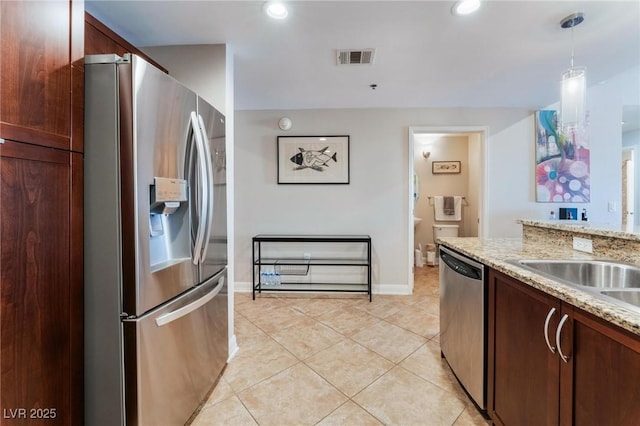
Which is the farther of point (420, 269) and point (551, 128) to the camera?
point (420, 269)

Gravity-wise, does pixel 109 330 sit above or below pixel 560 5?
below

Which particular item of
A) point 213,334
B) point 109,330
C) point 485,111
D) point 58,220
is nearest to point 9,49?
point 58,220

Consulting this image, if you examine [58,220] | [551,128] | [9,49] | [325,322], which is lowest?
[325,322]

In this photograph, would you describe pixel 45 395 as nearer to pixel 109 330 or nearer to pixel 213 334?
pixel 109 330

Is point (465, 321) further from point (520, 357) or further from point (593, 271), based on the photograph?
point (593, 271)

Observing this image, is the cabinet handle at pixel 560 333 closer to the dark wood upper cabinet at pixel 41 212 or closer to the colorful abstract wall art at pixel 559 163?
the dark wood upper cabinet at pixel 41 212

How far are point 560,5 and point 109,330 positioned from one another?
3.00 meters

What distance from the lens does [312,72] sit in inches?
97.2

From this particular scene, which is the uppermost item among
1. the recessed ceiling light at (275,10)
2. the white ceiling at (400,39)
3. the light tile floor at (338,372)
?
the white ceiling at (400,39)

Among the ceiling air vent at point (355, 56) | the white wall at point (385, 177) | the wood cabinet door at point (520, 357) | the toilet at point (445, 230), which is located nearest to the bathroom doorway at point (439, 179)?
the toilet at point (445, 230)

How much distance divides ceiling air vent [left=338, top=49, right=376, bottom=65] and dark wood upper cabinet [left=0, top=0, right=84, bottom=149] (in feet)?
5.40

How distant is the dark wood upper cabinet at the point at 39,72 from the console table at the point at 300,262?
2.50m

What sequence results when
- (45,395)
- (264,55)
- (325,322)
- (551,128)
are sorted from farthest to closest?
1. (551,128)
2. (325,322)
3. (264,55)
4. (45,395)

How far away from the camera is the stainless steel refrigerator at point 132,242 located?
108cm
